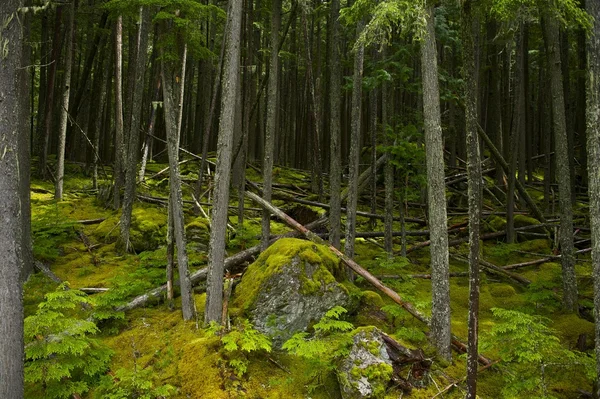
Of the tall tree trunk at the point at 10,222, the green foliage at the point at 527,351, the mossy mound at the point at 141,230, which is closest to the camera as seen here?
the tall tree trunk at the point at 10,222

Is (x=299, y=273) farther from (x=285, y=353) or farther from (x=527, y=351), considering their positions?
(x=527, y=351)

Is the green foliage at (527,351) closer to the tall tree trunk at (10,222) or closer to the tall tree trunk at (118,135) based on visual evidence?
the tall tree trunk at (10,222)

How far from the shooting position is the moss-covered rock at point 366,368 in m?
5.87

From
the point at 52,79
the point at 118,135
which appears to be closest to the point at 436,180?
the point at 118,135

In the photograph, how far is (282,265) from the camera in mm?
7508

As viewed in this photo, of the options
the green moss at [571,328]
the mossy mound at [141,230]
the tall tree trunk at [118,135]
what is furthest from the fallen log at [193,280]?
the green moss at [571,328]

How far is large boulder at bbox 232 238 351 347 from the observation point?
7.23m

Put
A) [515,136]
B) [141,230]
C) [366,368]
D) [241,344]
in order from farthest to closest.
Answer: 1. [515,136]
2. [141,230]
3. [241,344]
4. [366,368]

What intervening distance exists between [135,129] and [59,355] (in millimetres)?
5137

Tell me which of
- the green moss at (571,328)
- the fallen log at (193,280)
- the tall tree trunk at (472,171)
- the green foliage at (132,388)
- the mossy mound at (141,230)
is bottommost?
the green moss at (571,328)

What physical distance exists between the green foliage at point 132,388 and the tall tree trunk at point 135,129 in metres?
5.05

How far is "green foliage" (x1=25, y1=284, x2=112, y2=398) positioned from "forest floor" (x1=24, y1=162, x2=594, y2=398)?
25cm

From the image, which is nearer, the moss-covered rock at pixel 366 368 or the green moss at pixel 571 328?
the moss-covered rock at pixel 366 368

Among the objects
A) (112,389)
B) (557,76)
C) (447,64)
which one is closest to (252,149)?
(447,64)
